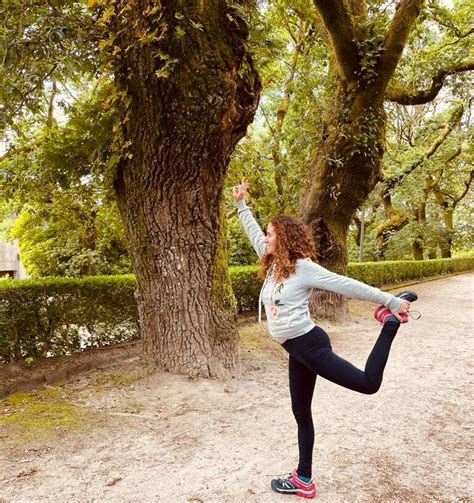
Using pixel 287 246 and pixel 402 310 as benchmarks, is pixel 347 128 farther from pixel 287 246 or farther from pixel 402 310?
pixel 402 310

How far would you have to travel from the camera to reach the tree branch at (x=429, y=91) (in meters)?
9.38

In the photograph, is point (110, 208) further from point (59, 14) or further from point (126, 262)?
point (126, 262)

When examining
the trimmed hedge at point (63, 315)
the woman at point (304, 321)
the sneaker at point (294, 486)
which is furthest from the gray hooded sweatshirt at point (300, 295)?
the trimmed hedge at point (63, 315)

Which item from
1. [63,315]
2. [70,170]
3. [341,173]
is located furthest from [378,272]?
[70,170]

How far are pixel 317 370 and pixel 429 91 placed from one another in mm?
9049

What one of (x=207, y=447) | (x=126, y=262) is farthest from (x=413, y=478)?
(x=126, y=262)

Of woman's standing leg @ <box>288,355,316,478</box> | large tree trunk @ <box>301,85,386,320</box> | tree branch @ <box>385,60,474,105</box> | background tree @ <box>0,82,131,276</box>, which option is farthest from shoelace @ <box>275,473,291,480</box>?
tree branch @ <box>385,60,474,105</box>

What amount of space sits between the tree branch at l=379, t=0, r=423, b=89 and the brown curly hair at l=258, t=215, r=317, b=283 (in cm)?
608

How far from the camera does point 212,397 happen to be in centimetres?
470

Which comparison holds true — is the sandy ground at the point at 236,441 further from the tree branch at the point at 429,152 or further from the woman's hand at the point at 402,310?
the tree branch at the point at 429,152

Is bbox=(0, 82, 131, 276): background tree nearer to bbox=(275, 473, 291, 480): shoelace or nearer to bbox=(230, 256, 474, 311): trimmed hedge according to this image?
bbox=(230, 256, 474, 311): trimmed hedge

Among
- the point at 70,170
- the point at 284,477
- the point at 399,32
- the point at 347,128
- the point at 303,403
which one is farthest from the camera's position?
the point at 347,128

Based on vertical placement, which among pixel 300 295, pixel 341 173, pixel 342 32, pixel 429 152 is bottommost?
pixel 300 295

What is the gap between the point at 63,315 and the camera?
583cm
